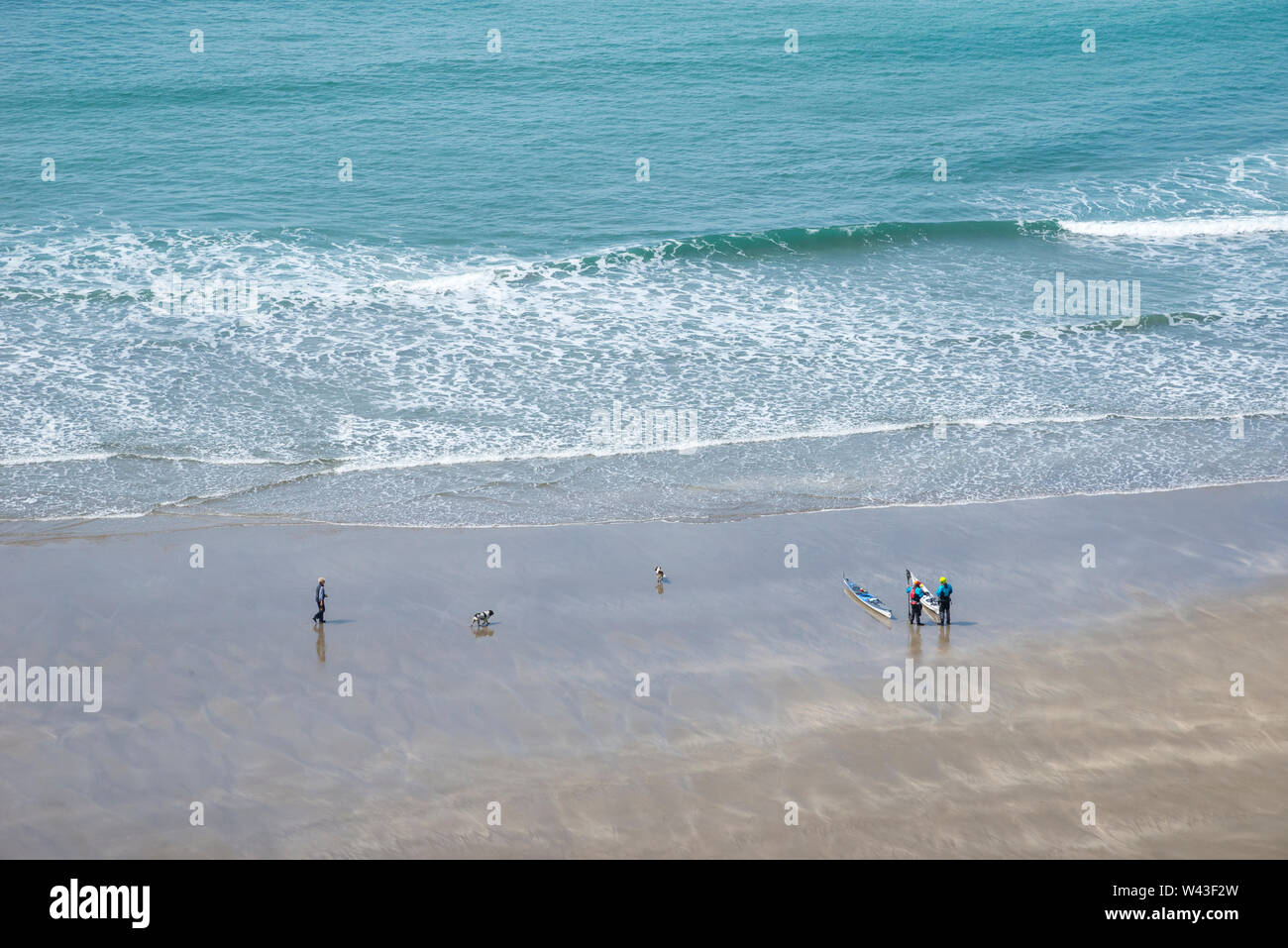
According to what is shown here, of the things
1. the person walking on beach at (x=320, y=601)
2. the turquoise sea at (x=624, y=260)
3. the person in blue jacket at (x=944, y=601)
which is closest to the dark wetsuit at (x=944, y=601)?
the person in blue jacket at (x=944, y=601)

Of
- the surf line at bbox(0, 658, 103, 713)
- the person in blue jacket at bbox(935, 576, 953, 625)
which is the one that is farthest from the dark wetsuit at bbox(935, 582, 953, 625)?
the surf line at bbox(0, 658, 103, 713)

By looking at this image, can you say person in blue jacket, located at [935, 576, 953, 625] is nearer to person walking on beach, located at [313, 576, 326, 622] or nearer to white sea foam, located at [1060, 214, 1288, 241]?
person walking on beach, located at [313, 576, 326, 622]

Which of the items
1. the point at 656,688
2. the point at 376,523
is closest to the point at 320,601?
the point at 376,523

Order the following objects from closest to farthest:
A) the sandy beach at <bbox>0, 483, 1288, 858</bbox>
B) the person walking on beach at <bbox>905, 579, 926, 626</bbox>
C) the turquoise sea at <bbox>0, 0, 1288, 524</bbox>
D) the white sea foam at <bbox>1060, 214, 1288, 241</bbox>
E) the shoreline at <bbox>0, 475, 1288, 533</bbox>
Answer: the sandy beach at <bbox>0, 483, 1288, 858</bbox> < the person walking on beach at <bbox>905, 579, 926, 626</bbox> < the shoreline at <bbox>0, 475, 1288, 533</bbox> < the turquoise sea at <bbox>0, 0, 1288, 524</bbox> < the white sea foam at <bbox>1060, 214, 1288, 241</bbox>

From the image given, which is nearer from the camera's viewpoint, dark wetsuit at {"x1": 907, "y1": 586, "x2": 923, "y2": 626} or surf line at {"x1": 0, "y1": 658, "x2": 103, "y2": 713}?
surf line at {"x1": 0, "y1": 658, "x2": 103, "y2": 713}

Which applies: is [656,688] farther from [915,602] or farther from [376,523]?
[376,523]

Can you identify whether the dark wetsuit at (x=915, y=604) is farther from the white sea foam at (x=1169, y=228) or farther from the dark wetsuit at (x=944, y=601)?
the white sea foam at (x=1169, y=228)

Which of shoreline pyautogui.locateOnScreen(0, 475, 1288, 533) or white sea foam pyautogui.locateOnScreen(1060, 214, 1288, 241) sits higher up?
white sea foam pyautogui.locateOnScreen(1060, 214, 1288, 241)
